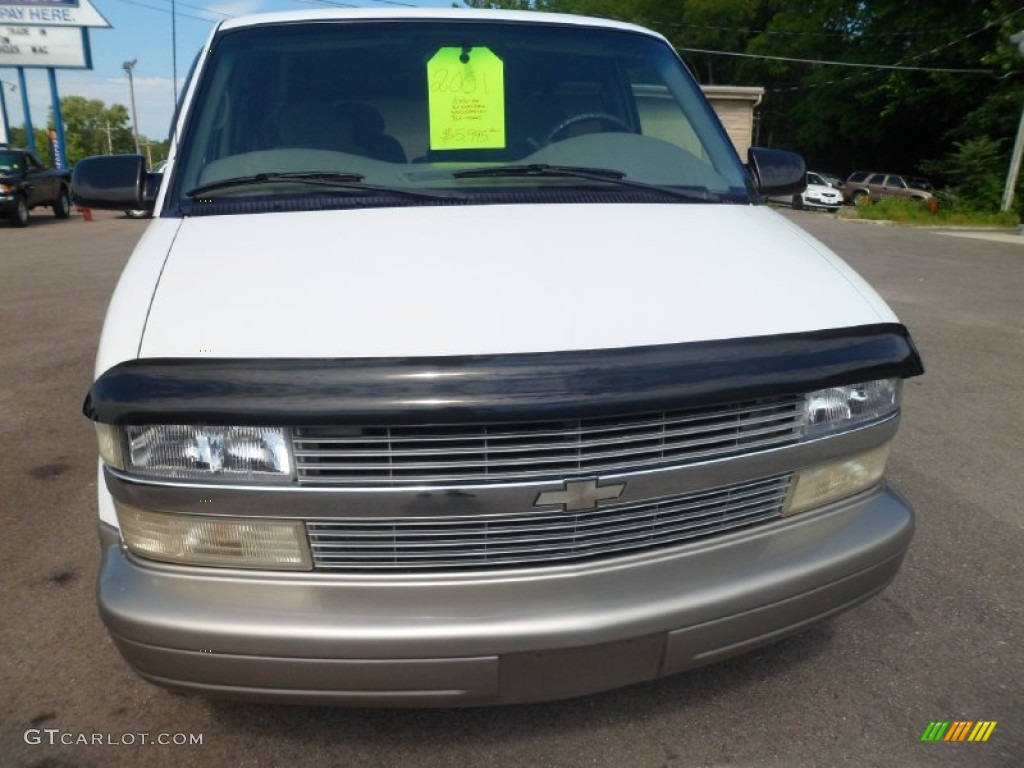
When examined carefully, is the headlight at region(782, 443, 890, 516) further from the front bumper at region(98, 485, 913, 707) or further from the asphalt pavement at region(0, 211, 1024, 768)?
the asphalt pavement at region(0, 211, 1024, 768)

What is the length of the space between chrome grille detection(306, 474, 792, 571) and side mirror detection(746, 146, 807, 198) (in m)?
1.81

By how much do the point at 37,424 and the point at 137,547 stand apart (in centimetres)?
359

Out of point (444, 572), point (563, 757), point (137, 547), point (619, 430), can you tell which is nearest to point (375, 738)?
point (563, 757)

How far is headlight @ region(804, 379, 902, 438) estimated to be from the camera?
2.06m

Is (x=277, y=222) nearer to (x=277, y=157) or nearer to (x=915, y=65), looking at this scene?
(x=277, y=157)

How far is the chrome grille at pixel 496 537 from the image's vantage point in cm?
182

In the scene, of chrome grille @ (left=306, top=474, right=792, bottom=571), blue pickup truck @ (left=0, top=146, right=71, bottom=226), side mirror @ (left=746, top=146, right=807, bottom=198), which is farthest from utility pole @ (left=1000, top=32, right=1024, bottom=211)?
chrome grille @ (left=306, top=474, right=792, bottom=571)

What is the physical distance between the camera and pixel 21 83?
28500 mm

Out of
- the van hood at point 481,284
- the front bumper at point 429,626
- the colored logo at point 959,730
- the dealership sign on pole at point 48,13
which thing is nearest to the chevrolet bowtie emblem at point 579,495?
the front bumper at point 429,626

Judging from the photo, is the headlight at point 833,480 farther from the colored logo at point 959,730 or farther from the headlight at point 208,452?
the headlight at point 208,452

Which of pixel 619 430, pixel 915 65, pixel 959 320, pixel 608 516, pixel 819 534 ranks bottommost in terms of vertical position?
pixel 959 320

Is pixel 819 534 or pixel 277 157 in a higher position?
pixel 277 157

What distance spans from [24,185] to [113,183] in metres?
18.2

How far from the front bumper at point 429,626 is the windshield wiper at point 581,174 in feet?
4.41
